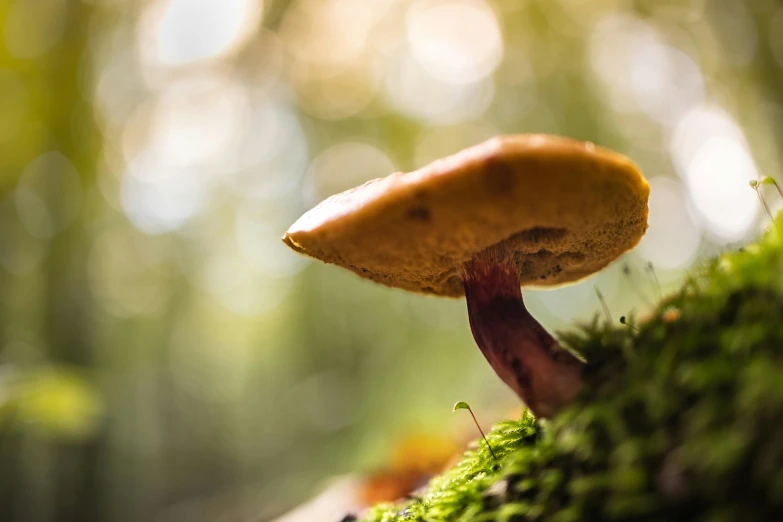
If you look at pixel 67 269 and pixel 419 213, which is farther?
pixel 67 269

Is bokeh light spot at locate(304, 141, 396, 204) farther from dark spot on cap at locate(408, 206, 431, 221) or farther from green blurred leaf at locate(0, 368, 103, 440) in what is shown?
dark spot on cap at locate(408, 206, 431, 221)

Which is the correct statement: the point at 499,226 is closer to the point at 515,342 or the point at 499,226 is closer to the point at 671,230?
the point at 515,342

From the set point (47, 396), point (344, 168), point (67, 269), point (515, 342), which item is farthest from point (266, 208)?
point (515, 342)

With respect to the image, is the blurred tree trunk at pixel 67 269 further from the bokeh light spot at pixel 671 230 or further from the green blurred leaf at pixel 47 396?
the bokeh light spot at pixel 671 230

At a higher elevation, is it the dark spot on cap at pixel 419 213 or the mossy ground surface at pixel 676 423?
the dark spot on cap at pixel 419 213

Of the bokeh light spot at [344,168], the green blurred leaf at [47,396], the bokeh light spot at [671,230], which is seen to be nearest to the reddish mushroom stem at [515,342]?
the green blurred leaf at [47,396]
